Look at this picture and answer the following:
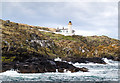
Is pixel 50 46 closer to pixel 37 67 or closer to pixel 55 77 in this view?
pixel 37 67

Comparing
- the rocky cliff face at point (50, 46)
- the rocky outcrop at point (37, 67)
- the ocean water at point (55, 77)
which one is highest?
the rocky cliff face at point (50, 46)

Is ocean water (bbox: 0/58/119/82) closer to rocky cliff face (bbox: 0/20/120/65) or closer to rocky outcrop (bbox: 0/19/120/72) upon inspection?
rocky outcrop (bbox: 0/19/120/72)

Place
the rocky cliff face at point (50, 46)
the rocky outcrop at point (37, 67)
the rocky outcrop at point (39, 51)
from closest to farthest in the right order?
the rocky outcrop at point (37, 67) < the rocky outcrop at point (39, 51) < the rocky cliff face at point (50, 46)

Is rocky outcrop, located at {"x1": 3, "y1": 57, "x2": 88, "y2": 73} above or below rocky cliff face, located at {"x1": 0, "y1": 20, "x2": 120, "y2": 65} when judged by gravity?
below

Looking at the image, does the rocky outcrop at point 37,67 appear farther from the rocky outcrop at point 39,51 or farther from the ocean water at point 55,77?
Result: the ocean water at point 55,77

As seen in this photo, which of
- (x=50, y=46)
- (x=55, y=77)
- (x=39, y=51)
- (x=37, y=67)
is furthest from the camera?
(x=50, y=46)

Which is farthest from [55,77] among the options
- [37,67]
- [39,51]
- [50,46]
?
[50,46]

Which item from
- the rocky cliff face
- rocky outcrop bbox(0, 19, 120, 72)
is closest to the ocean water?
rocky outcrop bbox(0, 19, 120, 72)

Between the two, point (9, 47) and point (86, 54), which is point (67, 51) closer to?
point (86, 54)

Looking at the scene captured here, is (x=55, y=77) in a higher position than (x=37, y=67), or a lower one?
lower

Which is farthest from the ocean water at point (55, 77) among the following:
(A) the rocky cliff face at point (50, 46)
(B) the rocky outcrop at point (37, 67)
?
(A) the rocky cliff face at point (50, 46)

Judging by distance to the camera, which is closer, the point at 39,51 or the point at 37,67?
the point at 37,67

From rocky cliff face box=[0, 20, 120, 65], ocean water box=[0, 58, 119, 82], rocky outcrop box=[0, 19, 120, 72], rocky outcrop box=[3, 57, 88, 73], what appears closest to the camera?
ocean water box=[0, 58, 119, 82]

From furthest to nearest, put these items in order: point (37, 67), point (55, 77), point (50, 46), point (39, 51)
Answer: point (50, 46), point (39, 51), point (37, 67), point (55, 77)
